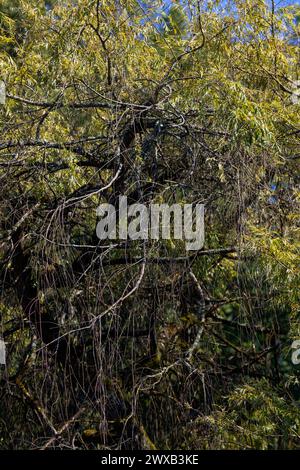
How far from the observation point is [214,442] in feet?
15.6

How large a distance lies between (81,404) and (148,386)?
39 cm

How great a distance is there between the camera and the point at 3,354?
4836 millimetres

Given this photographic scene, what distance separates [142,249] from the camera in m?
4.71

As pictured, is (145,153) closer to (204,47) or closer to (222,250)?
(222,250)

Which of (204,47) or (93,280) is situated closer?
(93,280)

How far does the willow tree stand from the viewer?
4668mm

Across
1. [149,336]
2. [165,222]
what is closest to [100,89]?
[165,222]

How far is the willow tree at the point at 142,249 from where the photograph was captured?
184 inches
